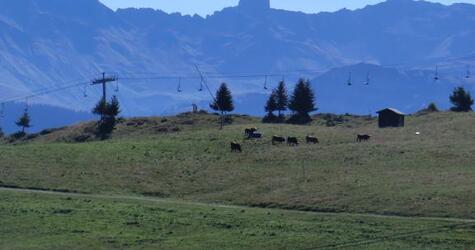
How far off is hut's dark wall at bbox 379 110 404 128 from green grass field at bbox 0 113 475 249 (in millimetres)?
6724

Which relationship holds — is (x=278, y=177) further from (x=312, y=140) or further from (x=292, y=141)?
(x=312, y=140)

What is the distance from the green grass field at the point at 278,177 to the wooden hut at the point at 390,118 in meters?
6.73

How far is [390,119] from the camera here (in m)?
110

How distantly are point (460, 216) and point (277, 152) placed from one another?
114 ft

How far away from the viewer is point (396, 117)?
110 meters

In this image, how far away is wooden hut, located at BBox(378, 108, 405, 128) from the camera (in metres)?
109

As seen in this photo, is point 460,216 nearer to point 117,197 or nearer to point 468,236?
point 468,236

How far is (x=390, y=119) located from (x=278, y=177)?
46687mm

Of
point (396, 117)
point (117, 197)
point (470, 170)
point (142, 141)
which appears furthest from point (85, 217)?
point (396, 117)

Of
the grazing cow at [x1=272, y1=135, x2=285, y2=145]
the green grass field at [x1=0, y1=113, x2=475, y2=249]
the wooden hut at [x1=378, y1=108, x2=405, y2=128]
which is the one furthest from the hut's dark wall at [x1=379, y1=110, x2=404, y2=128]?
the grazing cow at [x1=272, y1=135, x2=285, y2=145]

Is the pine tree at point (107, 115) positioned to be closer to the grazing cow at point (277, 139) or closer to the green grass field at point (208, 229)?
the grazing cow at point (277, 139)

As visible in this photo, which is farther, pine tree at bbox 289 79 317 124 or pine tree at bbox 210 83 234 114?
pine tree at bbox 289 79 317 124

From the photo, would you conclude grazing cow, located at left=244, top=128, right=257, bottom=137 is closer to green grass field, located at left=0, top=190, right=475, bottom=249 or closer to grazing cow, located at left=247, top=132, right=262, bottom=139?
grazing cow, located at left=247, top=132, right=262, bottom=139

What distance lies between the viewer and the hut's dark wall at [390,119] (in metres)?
109
